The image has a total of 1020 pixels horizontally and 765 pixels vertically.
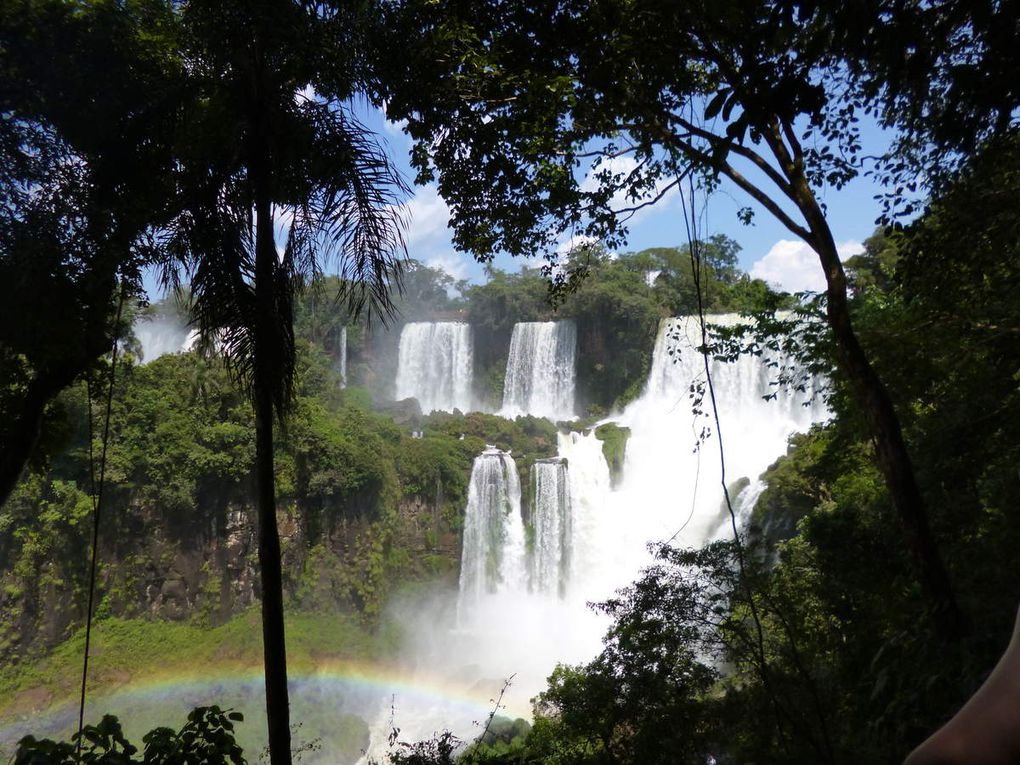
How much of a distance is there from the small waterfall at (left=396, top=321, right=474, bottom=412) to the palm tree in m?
23.8

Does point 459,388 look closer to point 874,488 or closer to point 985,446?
point 874,488

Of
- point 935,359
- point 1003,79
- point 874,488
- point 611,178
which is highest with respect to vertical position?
point 611,178

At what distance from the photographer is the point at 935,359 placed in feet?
19.1

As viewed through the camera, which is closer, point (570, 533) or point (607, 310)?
point (570, 533)

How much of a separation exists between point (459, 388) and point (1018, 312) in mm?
24452

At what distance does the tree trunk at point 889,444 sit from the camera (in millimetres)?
3627

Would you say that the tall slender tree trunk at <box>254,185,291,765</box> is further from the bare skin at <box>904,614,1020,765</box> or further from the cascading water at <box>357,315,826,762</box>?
the cascading water at <box>357,315,826,762</box>

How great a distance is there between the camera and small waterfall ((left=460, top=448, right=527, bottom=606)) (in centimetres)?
1945

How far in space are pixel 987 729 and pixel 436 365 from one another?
A: 28.2 m

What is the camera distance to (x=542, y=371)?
26.0 meters

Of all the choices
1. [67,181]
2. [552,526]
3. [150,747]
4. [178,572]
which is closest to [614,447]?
[552,526]

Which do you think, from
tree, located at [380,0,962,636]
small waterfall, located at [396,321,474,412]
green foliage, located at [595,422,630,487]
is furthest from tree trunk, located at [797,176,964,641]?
small waterfall, located at [396,321,474,412]

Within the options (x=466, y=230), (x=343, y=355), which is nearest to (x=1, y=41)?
(x=466, y=230)

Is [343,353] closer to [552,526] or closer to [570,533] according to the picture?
[552,526]
